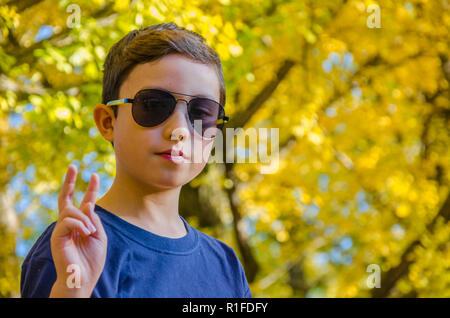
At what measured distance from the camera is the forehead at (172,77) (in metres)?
1.50

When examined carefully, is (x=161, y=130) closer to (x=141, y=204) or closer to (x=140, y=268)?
(x=141, y=204)

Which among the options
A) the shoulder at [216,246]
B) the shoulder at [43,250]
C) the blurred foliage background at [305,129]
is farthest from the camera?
the blurred foliage background at [305,129]

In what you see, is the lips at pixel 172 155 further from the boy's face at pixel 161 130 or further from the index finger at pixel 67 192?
the index finger at pixel 67 192

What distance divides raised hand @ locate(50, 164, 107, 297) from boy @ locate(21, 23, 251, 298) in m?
0.03

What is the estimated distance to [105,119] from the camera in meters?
1.64

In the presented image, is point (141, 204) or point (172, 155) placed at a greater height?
point (172, 155)

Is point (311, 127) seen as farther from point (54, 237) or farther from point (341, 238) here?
point (54, 237)

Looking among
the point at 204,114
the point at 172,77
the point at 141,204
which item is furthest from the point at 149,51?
the point at 141,204

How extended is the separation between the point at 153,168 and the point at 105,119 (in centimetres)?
29

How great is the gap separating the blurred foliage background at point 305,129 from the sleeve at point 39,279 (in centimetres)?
277

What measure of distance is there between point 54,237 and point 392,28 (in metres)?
5.50

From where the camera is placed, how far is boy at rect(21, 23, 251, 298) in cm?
138

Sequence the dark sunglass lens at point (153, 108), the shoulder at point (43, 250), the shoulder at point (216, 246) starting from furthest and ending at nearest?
1. the shoulder at point (216, 246)
2. the dark sunglass lens at point (153, 108)
3. the shoulder at point (43, 250)

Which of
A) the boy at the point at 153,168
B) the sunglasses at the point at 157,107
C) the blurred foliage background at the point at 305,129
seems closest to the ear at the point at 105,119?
the boy at the point at 153,168
